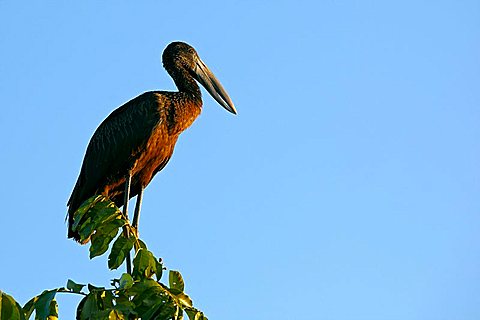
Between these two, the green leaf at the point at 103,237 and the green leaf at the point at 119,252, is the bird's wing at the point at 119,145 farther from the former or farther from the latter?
the green leaf at the point at 119,252

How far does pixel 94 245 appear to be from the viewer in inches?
235

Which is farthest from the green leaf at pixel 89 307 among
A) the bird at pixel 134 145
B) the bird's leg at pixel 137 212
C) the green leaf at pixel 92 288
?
the bird at pixel 134 145

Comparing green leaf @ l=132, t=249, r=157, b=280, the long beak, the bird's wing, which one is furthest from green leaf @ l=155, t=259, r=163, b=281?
the long beak

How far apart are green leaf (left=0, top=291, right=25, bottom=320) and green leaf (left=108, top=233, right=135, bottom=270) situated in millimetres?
1574

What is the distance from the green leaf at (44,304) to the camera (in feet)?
16.1

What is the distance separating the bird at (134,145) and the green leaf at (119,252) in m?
3.54

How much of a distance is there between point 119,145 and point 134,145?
9.2 inches

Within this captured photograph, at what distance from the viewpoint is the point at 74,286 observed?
5.12 metres

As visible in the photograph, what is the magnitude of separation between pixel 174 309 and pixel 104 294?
0.37 metres

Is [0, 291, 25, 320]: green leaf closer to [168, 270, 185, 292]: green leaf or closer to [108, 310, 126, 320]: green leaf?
[108, 310, 126, 320]: green leaf

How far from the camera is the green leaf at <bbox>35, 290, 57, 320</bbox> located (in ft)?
16.1

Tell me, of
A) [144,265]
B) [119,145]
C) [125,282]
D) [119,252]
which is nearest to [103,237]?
[119,252]

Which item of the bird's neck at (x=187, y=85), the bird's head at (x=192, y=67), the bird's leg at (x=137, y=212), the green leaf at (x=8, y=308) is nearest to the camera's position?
the green leaf at (x=8, y=308)

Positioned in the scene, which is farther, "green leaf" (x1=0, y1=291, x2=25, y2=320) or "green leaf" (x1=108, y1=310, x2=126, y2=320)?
"green leaf" (x1=108, y1=310, x2=126, y2=320)
